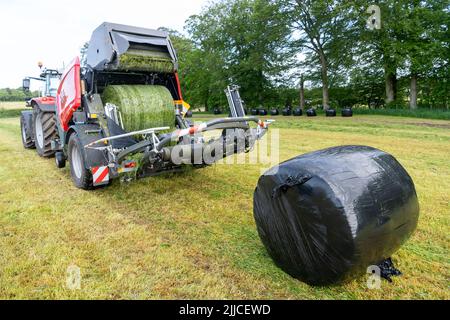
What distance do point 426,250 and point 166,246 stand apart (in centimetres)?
236

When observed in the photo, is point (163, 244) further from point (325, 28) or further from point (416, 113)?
point (325, 28)

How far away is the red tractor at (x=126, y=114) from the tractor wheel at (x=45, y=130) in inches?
55.7

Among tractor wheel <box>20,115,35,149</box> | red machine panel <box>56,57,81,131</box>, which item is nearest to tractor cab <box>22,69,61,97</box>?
tractor wheel <box>20,115,35,149</box>

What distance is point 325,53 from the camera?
2706 centimetres

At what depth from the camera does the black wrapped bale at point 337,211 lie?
211 centimetres

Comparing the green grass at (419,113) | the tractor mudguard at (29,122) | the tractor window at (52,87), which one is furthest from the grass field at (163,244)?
the green grass at (419,113)

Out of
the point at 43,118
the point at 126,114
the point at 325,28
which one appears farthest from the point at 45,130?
the point at 325,28

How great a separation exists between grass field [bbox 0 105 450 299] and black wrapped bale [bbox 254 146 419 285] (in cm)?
25

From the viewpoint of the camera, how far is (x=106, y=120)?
15.6 ft

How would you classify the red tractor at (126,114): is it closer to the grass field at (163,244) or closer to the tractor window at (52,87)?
the grass field at (163,244)

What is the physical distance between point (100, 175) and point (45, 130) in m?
3.27

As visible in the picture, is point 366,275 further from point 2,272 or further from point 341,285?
point 2,272

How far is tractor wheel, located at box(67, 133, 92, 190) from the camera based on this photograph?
15.3 feet

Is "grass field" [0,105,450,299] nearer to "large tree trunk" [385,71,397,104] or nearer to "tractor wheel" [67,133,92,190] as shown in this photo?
"tractor wheel" [67,133,92,190]
